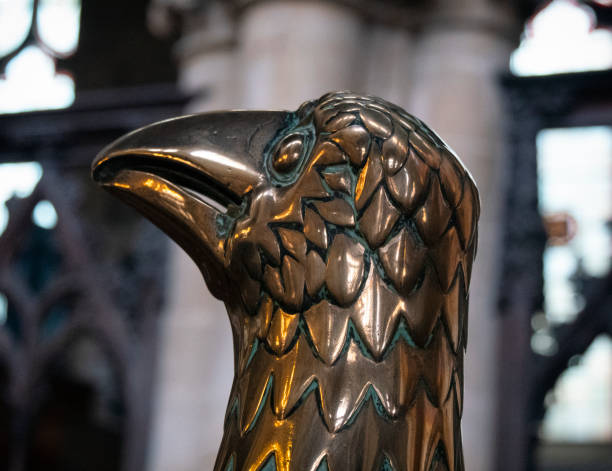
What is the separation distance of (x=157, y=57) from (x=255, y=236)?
155 inches

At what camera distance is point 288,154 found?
51cm

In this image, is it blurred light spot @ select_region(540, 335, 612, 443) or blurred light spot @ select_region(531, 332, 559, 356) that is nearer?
blurred light spot @ select_region(531, 332, 559, 356)

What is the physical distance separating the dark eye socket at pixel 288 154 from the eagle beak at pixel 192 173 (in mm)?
11

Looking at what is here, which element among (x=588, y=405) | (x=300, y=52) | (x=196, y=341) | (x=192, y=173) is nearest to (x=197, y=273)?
(x=196, y=341)

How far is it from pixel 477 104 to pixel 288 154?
1572 millimetres

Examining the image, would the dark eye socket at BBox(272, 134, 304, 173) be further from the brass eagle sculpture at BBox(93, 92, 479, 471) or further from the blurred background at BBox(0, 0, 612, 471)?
the blurred background at BBox(0, 0, 612, 471)

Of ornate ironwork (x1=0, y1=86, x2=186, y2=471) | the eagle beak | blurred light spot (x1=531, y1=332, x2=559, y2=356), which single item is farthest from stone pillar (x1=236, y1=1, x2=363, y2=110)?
the eagle beak

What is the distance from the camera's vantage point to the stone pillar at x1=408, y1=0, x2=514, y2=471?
1.93m

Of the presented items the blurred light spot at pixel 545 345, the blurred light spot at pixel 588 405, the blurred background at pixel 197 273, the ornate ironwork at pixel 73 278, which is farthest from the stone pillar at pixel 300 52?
the blurred light spot at pixel 588 405

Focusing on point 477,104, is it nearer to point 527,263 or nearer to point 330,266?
point 527,263

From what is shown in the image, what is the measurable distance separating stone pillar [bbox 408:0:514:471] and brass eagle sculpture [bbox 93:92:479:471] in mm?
1430

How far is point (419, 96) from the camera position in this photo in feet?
6.64

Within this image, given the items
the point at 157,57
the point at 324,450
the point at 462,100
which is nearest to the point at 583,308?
the point at 462,100

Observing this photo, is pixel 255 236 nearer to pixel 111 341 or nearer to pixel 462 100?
pixel 462 100
